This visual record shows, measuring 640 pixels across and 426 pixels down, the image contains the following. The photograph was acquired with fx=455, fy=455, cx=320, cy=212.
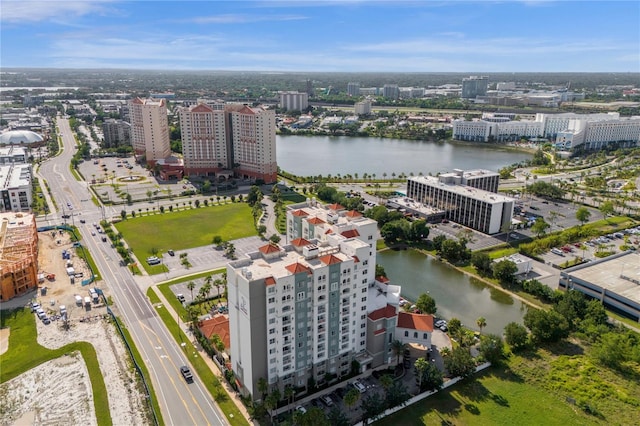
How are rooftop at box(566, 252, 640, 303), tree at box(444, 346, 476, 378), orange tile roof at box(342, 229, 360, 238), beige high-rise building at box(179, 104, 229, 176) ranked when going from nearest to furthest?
tree at box(444, 346, 476, 378) → orange tile roof at box(342, 229, 360, 238) → rooftop at box(566, 252, 640, 303) → beige high-rise building at box(179, 104, 229, 176)

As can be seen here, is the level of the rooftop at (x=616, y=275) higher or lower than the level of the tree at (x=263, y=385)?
higher

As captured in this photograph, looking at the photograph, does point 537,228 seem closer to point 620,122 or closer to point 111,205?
point 111,205

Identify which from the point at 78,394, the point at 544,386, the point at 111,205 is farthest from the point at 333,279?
the point at 111,205

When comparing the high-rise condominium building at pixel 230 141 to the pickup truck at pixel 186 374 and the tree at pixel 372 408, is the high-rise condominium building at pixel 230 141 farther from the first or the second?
the tree at pixel 372 408

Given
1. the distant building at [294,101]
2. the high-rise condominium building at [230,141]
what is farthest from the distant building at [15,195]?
the distant building at [294,101]

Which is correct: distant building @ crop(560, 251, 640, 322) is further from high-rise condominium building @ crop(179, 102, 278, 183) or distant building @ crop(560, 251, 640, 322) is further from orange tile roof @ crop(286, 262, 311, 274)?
high-rise condominium building @ crop(179, 102, 278, 183)

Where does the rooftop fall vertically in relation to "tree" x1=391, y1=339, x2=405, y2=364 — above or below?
above

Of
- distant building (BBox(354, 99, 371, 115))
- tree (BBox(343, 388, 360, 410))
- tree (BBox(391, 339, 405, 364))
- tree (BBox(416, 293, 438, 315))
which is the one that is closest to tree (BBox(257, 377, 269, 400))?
tree (BBox(343, 388, 360, 410))
